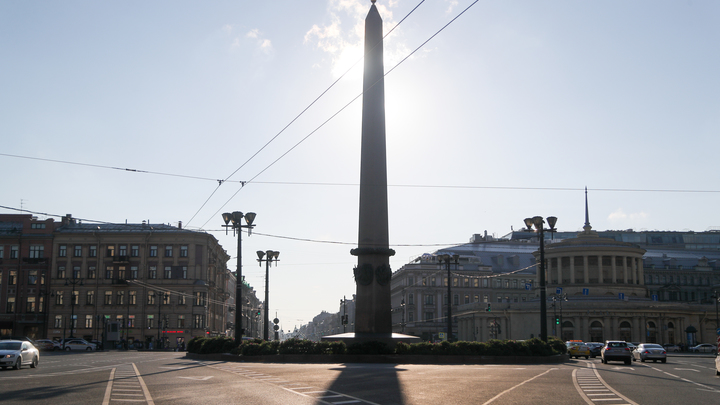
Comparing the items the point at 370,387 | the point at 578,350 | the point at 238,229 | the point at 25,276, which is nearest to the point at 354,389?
the point at 370,387

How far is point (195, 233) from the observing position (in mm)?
87312

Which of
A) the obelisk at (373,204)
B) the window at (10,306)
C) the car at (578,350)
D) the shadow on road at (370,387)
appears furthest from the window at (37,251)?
the shadow on road at (370,387)

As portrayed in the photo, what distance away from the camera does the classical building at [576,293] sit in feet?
272

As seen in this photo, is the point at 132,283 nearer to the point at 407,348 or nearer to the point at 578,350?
the point at 578,350

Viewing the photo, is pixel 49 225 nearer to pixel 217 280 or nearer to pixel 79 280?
pixel 79 280

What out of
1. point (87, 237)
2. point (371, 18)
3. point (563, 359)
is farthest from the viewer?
point (87, 237)

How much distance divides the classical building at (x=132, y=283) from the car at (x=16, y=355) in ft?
180

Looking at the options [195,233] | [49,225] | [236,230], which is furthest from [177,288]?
[236,230]

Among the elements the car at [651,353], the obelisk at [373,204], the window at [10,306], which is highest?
the obelisk at [373,204]

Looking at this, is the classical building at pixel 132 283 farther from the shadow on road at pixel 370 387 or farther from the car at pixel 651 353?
the shadow on road at pixel 370 387

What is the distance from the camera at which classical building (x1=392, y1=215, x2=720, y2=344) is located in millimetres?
82812

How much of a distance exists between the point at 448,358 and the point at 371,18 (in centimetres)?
1654

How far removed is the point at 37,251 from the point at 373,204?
72.0 meters

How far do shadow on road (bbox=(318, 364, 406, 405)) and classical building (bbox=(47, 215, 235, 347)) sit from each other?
6728cm
